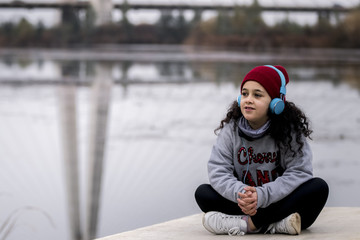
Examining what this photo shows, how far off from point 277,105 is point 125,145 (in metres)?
2.21

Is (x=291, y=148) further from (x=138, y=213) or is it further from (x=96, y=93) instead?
(x=96, y=93)

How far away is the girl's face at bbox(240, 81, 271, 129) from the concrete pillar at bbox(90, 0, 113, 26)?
15.2 metres

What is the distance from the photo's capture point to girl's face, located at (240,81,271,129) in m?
1.76

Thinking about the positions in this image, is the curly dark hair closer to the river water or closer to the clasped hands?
the clasped hands

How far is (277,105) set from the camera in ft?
5.70

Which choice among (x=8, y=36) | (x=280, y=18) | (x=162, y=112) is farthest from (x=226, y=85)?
(x=8, y=36)

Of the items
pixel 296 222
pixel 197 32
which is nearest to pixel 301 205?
pixel 296 222

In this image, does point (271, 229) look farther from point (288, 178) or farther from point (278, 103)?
point (278, 103)

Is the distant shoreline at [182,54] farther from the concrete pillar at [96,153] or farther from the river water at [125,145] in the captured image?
the concrete pillar at [96,153]

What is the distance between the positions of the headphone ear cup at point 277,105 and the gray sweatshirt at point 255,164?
0.20 ft

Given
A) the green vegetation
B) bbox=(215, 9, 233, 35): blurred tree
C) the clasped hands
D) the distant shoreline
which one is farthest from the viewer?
bbox=(215, 9, 233, 35): blurred tree

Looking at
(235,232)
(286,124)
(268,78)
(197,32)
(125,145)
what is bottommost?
(197,32)

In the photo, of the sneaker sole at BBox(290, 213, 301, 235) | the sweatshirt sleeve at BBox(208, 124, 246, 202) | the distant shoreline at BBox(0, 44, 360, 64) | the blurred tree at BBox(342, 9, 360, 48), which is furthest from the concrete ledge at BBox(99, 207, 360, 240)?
the blurred tree at BBox(342, 9, 360, 48)

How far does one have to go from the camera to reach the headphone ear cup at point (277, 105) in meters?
1.74
